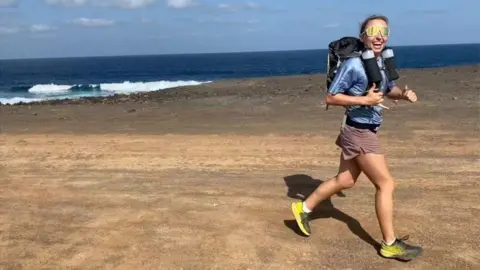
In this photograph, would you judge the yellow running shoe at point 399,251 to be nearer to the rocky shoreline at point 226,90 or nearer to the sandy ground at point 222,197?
the sandy ground at point 222,197

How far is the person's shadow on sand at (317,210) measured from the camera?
529cm

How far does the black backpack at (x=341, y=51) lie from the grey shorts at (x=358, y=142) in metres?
0.44

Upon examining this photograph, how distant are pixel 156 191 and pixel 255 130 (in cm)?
504

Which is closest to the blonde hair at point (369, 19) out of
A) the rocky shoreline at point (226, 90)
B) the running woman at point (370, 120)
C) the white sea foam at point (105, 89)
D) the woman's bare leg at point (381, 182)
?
the running woman at point (370, 120)

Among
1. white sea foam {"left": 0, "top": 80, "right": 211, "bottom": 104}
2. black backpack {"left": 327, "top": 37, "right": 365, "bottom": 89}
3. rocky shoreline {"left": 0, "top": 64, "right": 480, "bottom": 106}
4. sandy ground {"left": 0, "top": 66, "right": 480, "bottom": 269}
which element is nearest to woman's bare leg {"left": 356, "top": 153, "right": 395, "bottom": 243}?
sandy ground {"left": 0, "top": 66, "right": 480, "bottom": 269}

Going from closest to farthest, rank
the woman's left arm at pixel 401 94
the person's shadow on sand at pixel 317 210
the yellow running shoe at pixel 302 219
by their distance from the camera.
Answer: the woman's left arm at pixel 401 94 → the yellow running shoe at pixel 302 219 → the person's shadow on sand at pixel 317 210

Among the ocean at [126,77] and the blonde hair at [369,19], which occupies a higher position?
the blonde hair at [369,19]

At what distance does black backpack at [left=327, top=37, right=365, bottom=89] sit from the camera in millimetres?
4465

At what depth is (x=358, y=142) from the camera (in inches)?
181

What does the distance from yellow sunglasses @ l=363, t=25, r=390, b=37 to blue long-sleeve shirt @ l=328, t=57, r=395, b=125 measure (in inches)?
8.4

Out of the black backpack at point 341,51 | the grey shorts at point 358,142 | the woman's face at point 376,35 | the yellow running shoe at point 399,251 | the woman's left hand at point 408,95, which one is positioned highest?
the woman's face at point 376,35

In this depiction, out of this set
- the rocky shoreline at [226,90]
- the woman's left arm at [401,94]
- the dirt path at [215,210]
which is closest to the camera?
the woman's left arm at [401,94]

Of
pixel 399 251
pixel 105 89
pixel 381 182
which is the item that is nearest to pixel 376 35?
pixel 381 182

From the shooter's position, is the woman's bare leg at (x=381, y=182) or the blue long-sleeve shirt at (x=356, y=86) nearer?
the blue long-sleeve shirt at (x=356, y=86)
